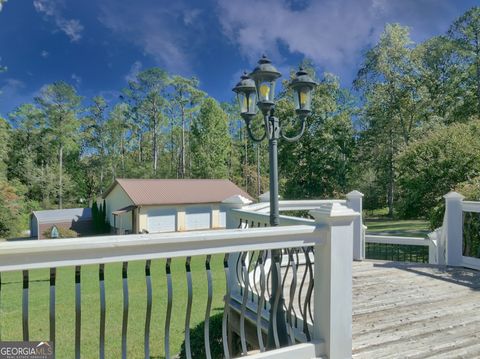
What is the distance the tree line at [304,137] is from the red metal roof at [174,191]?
18.1 feet

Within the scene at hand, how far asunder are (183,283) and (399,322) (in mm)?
8549

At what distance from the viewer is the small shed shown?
2375cm

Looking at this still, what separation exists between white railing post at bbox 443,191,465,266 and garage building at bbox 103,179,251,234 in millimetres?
19327

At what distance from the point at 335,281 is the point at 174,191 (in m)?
23.8

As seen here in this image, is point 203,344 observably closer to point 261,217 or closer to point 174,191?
point 261,217

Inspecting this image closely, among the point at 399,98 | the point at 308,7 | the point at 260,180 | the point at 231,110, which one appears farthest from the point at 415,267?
the point at 231,110

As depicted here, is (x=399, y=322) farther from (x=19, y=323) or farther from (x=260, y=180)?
(x=260, y=180)

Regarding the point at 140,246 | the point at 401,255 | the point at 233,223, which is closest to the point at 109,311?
the point at 233,223

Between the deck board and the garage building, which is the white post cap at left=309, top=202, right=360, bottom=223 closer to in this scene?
the deck board

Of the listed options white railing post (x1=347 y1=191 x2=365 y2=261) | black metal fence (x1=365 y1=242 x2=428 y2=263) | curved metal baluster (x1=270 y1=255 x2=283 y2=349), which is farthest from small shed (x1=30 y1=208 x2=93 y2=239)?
curved metal baluster (x1=270 y1=255 x2=283 y2=349)

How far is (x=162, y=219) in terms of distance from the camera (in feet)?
79.4

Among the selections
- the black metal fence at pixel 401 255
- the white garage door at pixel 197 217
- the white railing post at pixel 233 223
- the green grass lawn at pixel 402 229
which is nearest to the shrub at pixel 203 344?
the white railing post at pixel 233 223

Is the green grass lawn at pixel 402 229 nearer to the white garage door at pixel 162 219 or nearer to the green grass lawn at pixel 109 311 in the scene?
the green grass lawn at pixel 109 311

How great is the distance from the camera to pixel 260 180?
3394 cm
